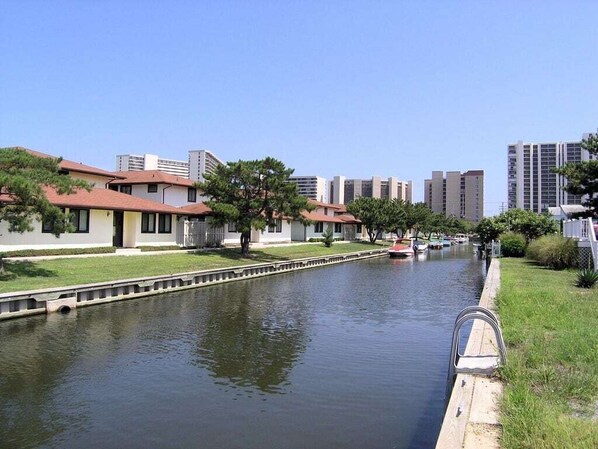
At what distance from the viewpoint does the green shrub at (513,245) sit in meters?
40.8

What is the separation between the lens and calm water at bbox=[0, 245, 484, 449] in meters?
8.38

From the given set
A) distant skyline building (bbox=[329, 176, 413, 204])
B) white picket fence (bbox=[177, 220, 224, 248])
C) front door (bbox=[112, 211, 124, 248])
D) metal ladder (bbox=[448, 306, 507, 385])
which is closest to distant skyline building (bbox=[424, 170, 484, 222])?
distant skyline building (bbox=[329, 176, 413, 204])

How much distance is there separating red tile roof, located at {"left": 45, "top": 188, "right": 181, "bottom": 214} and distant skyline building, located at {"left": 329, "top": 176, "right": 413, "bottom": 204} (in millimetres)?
128702

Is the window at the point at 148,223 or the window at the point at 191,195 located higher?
the window at the point at 191,195

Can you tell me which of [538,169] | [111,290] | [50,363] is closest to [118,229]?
[111,290]

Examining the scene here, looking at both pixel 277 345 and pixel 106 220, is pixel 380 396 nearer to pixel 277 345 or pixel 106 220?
pixel 277 345

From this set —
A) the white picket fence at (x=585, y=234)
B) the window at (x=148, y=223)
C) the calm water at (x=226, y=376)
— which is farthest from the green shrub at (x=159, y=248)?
the white picket fence at (x=585, y=234)

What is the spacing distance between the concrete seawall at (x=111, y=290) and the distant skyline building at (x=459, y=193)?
144 meters

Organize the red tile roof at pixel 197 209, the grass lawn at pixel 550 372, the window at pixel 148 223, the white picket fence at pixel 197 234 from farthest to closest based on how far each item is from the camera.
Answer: the white picket fence at pixel 197 234
the red tile roof at pixel 197 209
the window at pixel 148 223
the grass lawn at pixel 550 372

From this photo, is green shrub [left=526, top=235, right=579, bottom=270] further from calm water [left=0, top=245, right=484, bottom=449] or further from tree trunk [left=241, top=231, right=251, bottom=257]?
tree trunk [left=241, top=231, right=251, bottom=257]

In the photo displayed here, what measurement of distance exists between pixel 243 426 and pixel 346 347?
19.8 ft

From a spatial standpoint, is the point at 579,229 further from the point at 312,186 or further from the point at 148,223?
the point at 312,186

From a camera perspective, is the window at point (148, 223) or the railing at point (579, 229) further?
the window at point (148, 223)

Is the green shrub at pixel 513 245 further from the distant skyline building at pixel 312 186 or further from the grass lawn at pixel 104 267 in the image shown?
the distant skyline building at pixel 312 186
